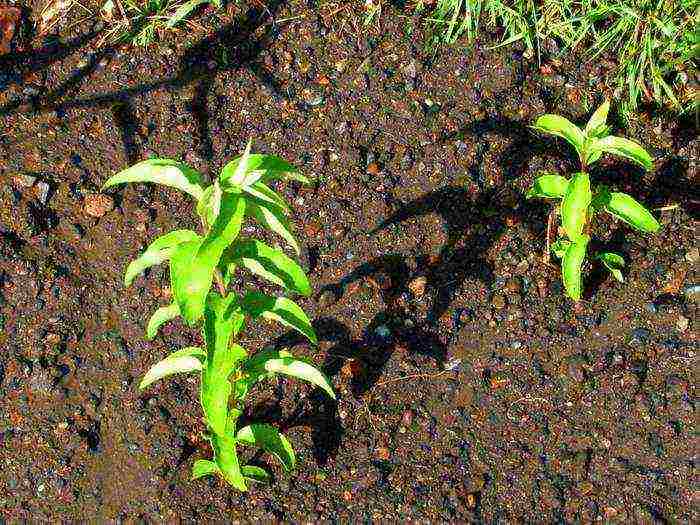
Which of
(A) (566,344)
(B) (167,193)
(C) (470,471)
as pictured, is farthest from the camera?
(B) (167,193)

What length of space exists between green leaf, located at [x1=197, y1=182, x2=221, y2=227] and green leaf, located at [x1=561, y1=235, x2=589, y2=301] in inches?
53.8

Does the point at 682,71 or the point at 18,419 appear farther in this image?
the point at 682,71

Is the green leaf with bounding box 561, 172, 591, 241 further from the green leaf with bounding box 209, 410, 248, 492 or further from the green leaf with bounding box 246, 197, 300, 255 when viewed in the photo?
the green leaf with bounding box 209, 410, 248, 492

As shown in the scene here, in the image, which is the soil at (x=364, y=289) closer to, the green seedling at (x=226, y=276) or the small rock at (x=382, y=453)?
the small rock at (x=382, y=453)

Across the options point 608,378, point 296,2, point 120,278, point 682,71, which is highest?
point 296,2

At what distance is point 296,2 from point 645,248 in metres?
1.74

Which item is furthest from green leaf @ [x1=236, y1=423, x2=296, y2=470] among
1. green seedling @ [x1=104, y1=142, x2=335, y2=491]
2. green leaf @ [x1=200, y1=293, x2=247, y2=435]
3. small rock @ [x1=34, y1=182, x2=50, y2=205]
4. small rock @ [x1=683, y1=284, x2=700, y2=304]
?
small rock @ [x1=683, y1=284, x2=700, y2=304]

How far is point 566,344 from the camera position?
317 centimetres

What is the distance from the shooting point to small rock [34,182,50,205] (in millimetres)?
3426

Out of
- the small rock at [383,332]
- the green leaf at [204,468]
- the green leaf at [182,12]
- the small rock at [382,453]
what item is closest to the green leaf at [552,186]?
the small rock at [383,332]

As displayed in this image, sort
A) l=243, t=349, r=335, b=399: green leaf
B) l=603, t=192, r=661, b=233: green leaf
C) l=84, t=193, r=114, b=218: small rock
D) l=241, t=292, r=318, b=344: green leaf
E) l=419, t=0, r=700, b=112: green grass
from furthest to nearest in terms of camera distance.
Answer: l=419, t=0, r=700, b=112: green grass → l=84, t=193, r=114, b=218: small rock → l=603, t=192, r=661, b=233: green leaf → l=243, t=349, r=335, b=399: green leaf → l=241, t=292, r=318, b=344: green leaf

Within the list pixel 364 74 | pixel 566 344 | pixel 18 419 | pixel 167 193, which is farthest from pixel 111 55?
pixel 566 344

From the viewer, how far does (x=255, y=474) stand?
112 inches

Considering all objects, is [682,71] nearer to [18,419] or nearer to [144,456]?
[144,456]
